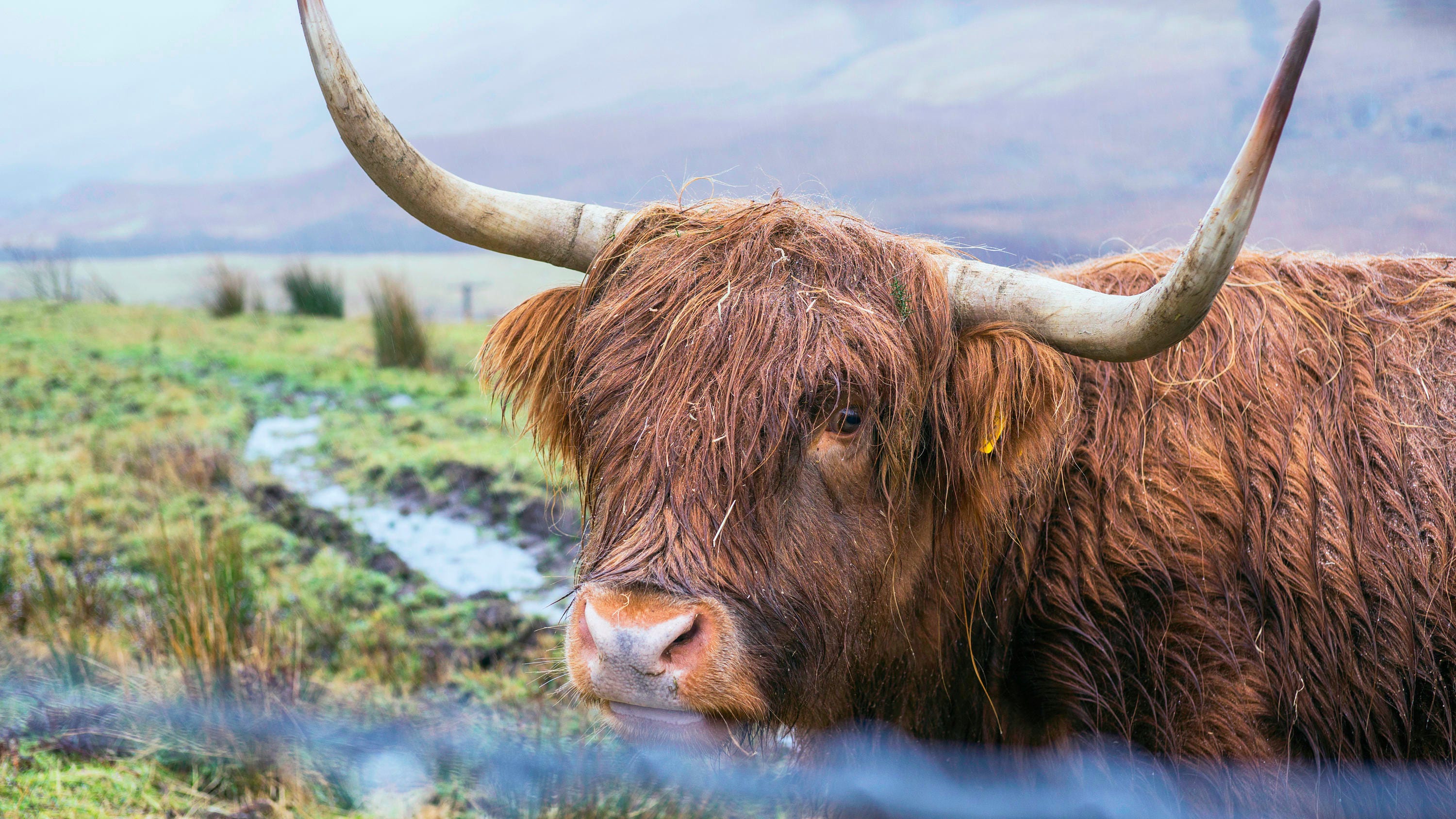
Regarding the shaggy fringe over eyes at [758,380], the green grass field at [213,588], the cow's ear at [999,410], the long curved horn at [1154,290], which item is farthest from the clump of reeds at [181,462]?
the long curved horn at [1154,290]

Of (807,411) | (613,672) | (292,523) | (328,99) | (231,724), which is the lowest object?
(292,523)

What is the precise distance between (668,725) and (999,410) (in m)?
1.05

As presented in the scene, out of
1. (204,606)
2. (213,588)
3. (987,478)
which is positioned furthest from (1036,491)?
(213,588)

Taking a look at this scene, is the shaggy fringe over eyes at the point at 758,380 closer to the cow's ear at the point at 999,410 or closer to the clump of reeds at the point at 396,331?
the cow's ear at the point at 999,410

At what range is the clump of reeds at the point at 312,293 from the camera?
14.3m

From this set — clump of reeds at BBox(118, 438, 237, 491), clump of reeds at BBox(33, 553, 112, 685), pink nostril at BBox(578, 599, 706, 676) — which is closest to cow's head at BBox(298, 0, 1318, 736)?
pink nostril at BBox(578, 599, 706, 676)

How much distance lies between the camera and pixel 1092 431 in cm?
242

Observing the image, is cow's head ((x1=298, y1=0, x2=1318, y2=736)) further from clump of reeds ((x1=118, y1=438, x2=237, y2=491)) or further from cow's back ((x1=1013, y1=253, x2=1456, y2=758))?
clump of reeds ((x1=118, y1=438, x2=237, y2=491))

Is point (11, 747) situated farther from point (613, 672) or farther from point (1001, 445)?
point (1001, 445)

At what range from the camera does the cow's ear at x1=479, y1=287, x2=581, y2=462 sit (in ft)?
8.64

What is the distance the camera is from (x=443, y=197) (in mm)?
2246

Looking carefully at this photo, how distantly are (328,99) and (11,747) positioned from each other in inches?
99.7

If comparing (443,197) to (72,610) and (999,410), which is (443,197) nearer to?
(999,410)

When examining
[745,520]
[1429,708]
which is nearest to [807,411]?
[745,520]
